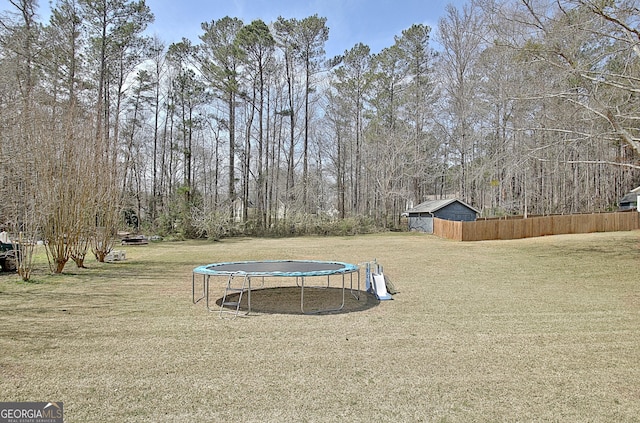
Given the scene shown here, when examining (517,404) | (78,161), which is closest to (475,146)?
(78,161)

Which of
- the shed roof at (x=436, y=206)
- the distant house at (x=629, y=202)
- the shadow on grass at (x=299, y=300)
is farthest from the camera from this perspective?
the distant house at (x=629, y=202)

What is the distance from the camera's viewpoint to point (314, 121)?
29.2 metres

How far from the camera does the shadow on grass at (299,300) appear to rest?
19.2ft

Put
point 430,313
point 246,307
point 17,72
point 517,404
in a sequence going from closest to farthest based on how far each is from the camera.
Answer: point 517,404, point 430,313, point 246,307, point 17,72

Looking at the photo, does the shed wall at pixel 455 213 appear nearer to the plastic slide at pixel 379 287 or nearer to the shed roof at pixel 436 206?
the shed roof at pixel 436 206

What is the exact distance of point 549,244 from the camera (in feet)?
50.0

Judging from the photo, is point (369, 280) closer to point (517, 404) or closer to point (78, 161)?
point (517, 404)

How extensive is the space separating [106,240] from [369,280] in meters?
7.52

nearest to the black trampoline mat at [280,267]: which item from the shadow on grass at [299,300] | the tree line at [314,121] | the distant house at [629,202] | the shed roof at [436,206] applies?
the shadow on grass at [299,300]

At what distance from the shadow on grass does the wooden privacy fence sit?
42.7 ft

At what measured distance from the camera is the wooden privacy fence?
61.7ft

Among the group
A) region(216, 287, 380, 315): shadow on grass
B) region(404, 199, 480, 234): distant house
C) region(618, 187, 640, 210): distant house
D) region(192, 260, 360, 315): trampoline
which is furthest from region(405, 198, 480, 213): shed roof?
region(192, 260, 360, 315): trampoline

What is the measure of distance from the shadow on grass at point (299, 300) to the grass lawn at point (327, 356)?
0.07 m

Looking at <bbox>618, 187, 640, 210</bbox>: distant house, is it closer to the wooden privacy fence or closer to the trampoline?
the wooden privacy fence
